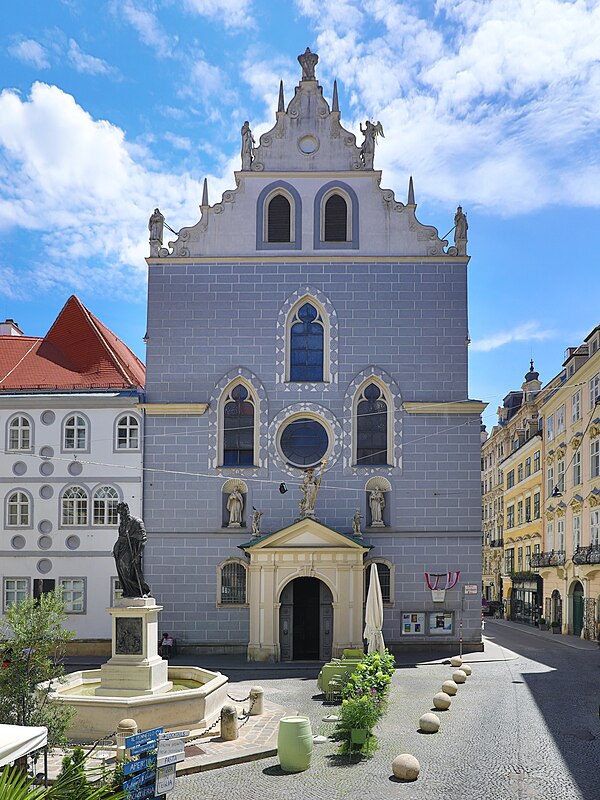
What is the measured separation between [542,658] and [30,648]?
2365cm

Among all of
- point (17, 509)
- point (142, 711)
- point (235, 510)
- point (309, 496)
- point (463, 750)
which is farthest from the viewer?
point (17, 509)

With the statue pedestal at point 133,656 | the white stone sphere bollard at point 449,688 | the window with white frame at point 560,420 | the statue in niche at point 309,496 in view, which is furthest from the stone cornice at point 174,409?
the window with white frame at point 560,420

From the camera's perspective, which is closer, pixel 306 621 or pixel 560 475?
pixel 306 621

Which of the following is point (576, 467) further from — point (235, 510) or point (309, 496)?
point (235, 510)

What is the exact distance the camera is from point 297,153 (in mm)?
35656

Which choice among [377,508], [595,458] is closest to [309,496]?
[377,508]

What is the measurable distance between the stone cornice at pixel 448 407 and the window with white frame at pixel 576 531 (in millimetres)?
14369

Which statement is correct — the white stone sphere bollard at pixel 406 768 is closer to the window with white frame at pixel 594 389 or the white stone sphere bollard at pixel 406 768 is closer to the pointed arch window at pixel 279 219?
the pointed arch window at pixel 279 219

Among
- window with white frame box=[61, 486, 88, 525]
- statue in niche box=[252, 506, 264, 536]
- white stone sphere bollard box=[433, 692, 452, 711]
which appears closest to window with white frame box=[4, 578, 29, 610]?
window with white frame box=[61, 486, 88, 525]

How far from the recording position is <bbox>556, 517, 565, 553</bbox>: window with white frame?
161ft

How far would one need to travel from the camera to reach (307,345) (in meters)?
34.9

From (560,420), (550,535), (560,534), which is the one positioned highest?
(560,420)

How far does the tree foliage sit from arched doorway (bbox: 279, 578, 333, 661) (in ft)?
57.5

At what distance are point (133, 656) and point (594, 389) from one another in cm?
2898
